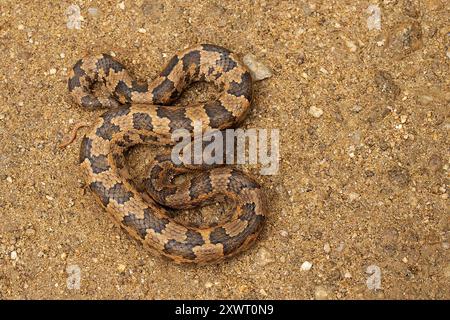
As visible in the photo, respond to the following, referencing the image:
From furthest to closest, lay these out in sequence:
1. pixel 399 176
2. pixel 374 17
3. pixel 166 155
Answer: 1. pixel 374 17
2. pixel 166 155
3. pixel 399 176

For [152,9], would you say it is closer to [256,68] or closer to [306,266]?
[256,68]

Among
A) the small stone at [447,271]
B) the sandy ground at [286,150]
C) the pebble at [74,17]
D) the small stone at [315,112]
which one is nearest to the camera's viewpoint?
the small stone at [447,271]

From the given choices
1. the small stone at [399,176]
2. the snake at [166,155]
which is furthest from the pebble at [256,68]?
the small stone at [399,176]

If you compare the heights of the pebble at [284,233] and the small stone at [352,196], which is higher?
the pebble at [284,233]

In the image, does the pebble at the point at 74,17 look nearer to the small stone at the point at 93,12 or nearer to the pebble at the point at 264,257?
the small stone at the point at 93,12

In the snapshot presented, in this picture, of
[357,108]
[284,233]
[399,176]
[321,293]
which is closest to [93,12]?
[357,108]

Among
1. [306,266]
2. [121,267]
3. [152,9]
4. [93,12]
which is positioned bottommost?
[306,266]
